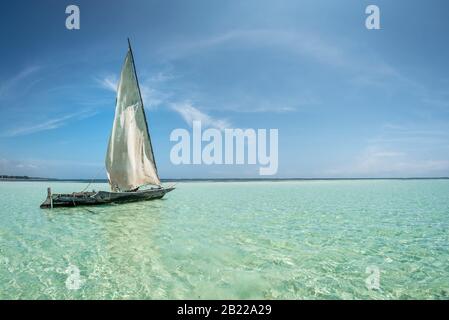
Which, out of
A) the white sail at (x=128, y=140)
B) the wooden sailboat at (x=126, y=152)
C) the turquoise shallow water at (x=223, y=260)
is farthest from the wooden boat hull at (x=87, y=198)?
the turquoise shallow water at (x=223, y=260)

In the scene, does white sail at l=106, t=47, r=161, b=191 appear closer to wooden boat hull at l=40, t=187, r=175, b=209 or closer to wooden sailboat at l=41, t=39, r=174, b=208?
wooden sailboat at l=41, t=39, r=174, b=208

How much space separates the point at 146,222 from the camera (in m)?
19.4

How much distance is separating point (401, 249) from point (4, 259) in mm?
16443

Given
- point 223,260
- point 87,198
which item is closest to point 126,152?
point 87,198

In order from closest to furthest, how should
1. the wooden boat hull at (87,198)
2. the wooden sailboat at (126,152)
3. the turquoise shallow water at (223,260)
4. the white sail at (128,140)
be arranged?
the turquoise shallow water at (223,260)
the wooden boat hull at (87,198)
the wooden sailboat at (126,152)
the white sail at (128,140)

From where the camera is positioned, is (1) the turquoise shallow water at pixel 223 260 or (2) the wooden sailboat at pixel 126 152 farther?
(2) the wooden sailboat at pixel 126 152

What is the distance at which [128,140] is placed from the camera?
29500 mm

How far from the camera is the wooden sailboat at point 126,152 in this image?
27938 mm

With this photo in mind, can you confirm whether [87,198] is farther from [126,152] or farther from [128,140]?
[128,140]

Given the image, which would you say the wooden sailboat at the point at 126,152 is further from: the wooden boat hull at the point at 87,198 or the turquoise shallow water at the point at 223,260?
the turquoise shallow water at the point at 223,260

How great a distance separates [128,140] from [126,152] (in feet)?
4.15

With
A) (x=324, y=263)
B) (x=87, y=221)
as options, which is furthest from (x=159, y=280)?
(x=87, y=221)
